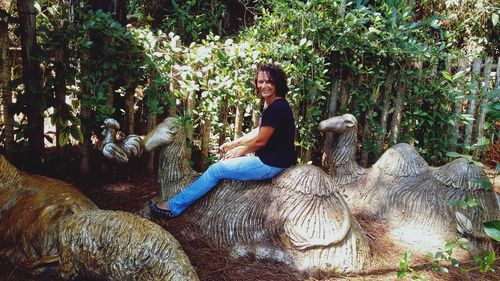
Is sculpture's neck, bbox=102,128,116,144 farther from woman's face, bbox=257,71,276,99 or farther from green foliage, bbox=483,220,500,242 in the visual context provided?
green foliage, bbox=483,220,500,242

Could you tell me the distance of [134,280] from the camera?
2.32 metres

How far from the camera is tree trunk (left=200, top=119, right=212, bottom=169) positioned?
4.59m

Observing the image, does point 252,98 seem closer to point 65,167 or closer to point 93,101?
point 93,101

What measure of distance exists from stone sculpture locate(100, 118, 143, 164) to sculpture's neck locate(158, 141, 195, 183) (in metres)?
0.31

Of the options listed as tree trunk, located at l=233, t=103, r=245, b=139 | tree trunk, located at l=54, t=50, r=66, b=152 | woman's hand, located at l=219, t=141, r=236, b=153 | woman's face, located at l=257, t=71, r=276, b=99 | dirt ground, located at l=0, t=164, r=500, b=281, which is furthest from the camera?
tree trunk, located at l=233, t=103, r=245, b=139

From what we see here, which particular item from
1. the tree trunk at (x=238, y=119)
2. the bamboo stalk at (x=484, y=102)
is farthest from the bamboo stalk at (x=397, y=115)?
the tree trunk at (x=238, y=119)

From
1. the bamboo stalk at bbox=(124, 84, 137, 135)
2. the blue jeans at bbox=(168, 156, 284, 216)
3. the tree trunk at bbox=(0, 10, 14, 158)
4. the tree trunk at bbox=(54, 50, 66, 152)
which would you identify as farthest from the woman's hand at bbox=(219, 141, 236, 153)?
the tree trunk at bbox=(0, 10, 14, 158)

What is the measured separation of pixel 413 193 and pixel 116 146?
2.55 m

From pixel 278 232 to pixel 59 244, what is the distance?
1468mm

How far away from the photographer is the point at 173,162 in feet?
11.4

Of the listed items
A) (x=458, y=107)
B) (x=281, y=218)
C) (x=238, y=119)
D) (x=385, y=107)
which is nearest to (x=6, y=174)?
(x=281, y=218)

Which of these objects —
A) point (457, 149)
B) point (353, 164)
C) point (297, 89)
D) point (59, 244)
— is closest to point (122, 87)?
point (297, 89)

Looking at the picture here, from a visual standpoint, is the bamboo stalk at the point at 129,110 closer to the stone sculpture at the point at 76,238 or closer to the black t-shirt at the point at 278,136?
the stone sculpture at the point at 76,238

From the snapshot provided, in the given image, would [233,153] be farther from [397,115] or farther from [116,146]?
[397,115]
